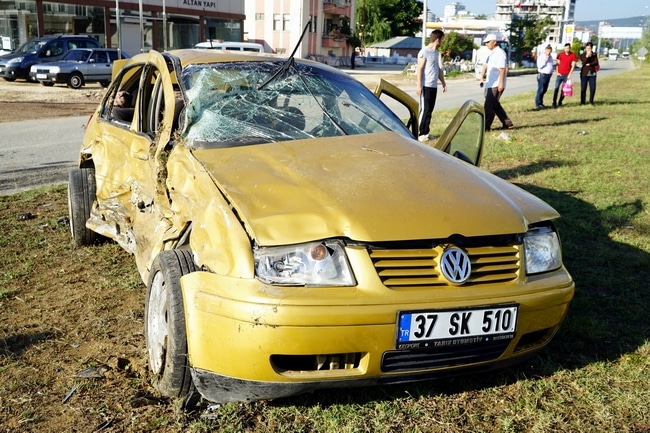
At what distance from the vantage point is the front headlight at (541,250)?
2973mm

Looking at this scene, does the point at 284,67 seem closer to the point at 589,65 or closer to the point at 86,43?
the point at 589,65

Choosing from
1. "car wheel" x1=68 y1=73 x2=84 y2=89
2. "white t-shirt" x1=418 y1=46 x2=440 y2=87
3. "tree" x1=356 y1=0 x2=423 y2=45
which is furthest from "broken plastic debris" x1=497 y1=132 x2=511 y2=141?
"tree" x1=356 y1=0 x2=423 y2=45

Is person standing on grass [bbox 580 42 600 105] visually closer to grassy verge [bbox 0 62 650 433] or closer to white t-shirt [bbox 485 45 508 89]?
white t-shirt [bbox 485 45 508 89]

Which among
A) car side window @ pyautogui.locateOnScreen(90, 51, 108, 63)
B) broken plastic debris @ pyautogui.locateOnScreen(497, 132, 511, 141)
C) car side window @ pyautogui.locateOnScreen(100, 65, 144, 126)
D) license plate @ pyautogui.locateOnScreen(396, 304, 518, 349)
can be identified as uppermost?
car side window @ pyautogui.locateOnScreen(100, 65, 144, 126)

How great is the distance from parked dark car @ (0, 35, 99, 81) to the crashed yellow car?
22.6 metres

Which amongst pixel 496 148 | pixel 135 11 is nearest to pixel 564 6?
pixel 135 11

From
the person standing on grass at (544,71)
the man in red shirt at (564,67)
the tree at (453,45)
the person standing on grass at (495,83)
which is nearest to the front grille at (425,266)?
the person standing on grass at (495,83)

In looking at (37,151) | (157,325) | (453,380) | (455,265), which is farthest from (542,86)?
(157,325)

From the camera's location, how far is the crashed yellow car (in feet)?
8.32

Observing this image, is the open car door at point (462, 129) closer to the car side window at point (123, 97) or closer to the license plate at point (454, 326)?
the license plate at point (454, 326)

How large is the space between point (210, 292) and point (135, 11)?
41174mm

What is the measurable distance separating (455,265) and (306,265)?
2.03 ft

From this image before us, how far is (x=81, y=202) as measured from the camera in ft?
16.8

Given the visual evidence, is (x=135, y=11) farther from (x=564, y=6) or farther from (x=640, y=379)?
(x=564, y=6)
